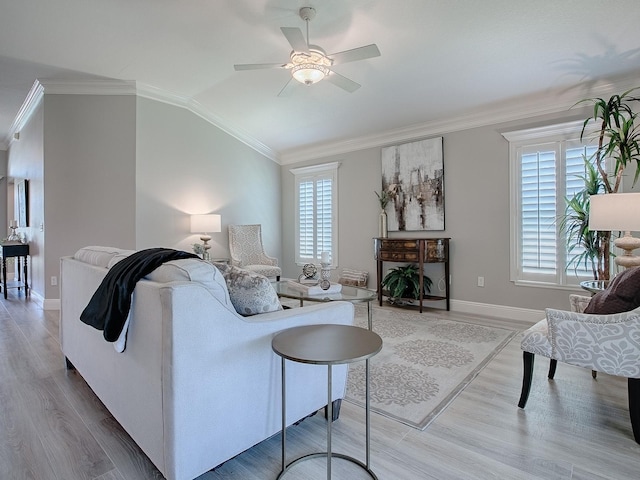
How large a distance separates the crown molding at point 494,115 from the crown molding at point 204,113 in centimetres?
114

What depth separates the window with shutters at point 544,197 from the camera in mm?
3668

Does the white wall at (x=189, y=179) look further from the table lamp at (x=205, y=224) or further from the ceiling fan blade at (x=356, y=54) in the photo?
the ceiling fan blade at (x=356, y=54)

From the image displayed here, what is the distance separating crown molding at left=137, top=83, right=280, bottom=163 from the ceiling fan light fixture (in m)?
2.71

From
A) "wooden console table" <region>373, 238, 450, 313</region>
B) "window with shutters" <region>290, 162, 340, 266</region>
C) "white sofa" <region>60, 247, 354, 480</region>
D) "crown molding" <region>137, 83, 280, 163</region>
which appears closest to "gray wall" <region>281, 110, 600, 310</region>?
"wooden console table" <region>373, 238, 450, 313</region>

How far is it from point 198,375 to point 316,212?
192 inches

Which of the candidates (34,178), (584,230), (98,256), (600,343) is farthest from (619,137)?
(34,178)

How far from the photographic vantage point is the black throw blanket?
4.92 feet

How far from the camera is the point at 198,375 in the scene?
1.33 meters

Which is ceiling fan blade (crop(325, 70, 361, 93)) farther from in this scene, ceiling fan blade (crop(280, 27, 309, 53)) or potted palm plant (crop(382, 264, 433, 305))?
potted palm plant (crop(382, 264, 433, 305))

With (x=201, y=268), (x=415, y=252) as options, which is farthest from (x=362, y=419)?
(x=415, y=252)

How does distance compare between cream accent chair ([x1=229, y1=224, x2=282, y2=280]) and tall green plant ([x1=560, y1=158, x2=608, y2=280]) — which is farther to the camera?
cream accent chair ([x1=229, y1=224, x2=282, y2=280])

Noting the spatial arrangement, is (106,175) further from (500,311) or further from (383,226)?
(500,311)

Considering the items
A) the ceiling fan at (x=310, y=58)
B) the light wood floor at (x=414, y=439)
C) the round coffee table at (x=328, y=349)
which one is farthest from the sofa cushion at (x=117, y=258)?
the ceiling fan at (x=310, y=58)

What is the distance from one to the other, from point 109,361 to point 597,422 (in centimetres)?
267
